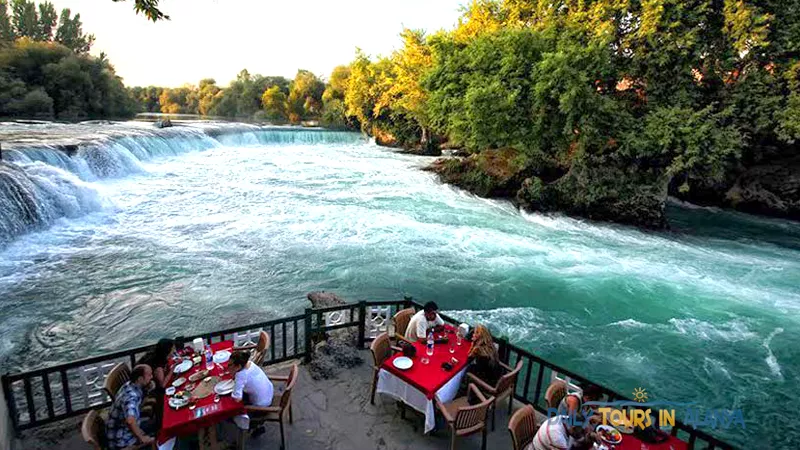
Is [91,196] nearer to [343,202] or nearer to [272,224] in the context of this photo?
[272,224]

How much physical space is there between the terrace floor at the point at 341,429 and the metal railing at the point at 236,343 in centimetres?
34

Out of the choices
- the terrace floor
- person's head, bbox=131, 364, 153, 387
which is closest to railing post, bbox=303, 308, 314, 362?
the terrace floor

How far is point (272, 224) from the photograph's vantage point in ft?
52.9

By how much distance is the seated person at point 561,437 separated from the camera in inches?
156

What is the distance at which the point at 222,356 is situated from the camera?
Result: 5152 mm

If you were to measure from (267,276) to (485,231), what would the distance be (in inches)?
345

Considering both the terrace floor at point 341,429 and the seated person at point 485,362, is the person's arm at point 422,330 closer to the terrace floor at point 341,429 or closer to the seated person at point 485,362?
the seated person at point 485,362

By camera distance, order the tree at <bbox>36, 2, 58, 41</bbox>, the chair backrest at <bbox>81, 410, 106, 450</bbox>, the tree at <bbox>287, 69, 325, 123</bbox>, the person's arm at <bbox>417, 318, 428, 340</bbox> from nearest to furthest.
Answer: the chair backrest at <bbox>81, 410, 106, 450</bbox> < the person's arm at <bbox>417, 318, 428, 340</bbox> < the tree at <bbox>36, 2, 58, 41</bbox> < the tree at <bbox>287, 69, 325, 123</bbox>

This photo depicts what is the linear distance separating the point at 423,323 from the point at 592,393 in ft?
7.76

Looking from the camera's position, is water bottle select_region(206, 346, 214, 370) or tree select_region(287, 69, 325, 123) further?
tree select_region(287, 69, 325, 123)

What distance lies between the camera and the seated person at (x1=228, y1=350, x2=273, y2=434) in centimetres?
448

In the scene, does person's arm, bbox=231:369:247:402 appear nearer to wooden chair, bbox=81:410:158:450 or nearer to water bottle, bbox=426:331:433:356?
wooden chair, bbox=81:410:158:450

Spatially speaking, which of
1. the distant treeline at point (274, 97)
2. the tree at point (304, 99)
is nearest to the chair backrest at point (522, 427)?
the distant treeline at point (274, 97)

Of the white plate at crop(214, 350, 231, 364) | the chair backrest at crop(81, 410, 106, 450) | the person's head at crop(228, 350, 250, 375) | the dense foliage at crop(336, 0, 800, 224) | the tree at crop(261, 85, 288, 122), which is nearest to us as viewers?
the chair backrest at crop(81, 410, 106, 450)
